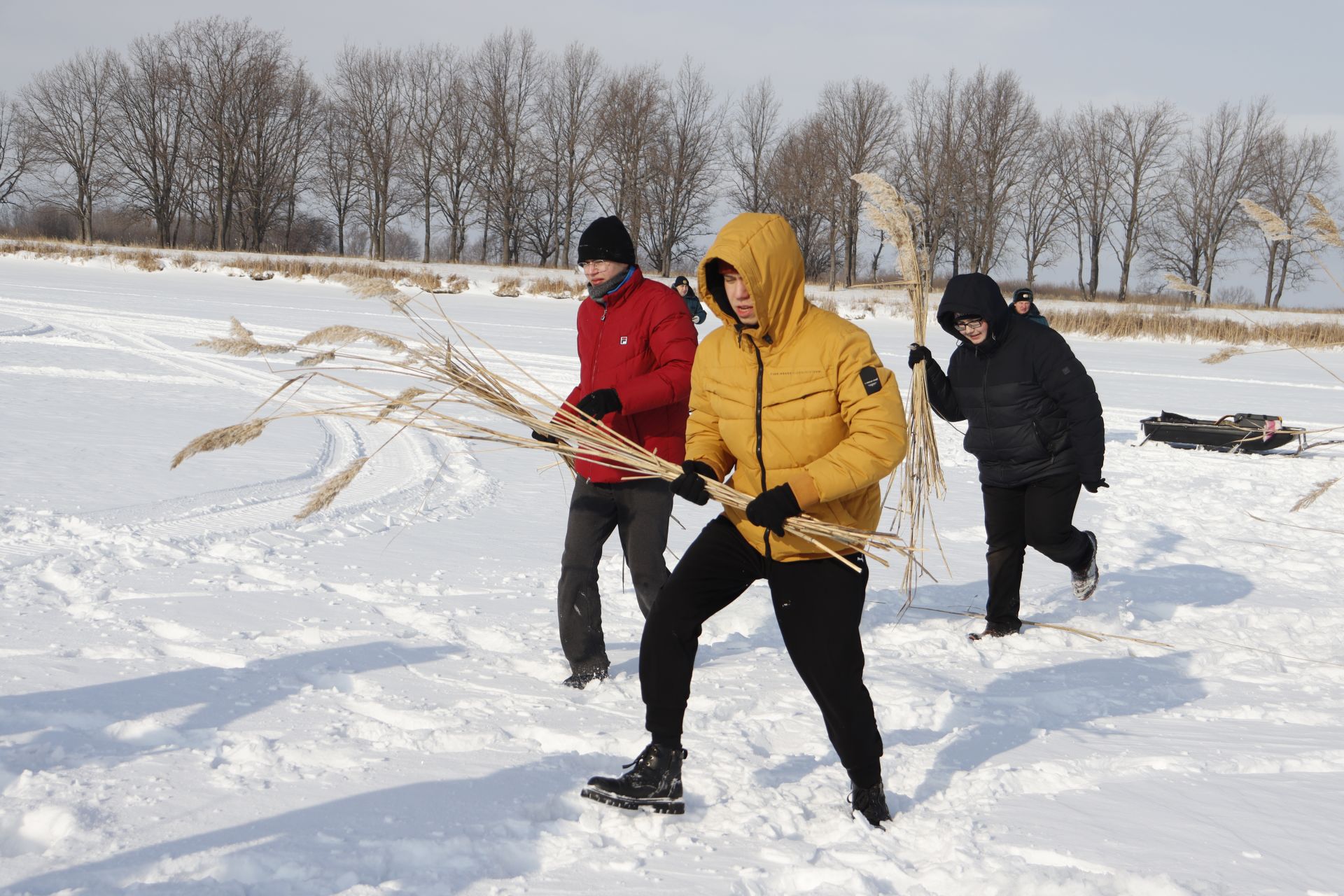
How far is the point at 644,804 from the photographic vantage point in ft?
9.55

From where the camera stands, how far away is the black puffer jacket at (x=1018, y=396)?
465 centimetres

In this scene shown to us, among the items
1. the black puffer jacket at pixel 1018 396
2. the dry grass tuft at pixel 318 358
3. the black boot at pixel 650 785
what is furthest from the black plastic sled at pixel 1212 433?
the dry grass tuft at pixel 318 358

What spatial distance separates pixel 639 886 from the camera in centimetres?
254

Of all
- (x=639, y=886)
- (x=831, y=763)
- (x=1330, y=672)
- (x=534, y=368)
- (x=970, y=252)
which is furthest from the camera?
(x=970, y=252)

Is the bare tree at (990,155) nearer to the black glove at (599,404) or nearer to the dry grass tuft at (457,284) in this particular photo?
the dry grass tuft at (457,284)

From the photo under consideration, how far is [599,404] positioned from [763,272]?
960 mm

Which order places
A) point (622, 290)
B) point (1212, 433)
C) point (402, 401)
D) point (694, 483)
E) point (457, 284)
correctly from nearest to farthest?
point (694, 483)
point (402, 401)
point (622, 290)
point (1212, 433)
point (457, 284)

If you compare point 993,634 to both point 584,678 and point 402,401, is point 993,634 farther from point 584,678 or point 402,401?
point 402,401

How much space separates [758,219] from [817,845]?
1656mm

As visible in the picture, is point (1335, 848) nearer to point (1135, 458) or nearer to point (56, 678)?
point (56, 678)

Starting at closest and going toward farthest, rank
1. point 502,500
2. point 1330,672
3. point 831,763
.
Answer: point 831,763 → point 1330,672 → point 502,500

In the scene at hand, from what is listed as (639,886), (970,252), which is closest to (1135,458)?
(639,886)

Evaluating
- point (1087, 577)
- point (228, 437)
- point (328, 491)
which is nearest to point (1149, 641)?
point (1087, 577)

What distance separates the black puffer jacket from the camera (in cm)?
465
